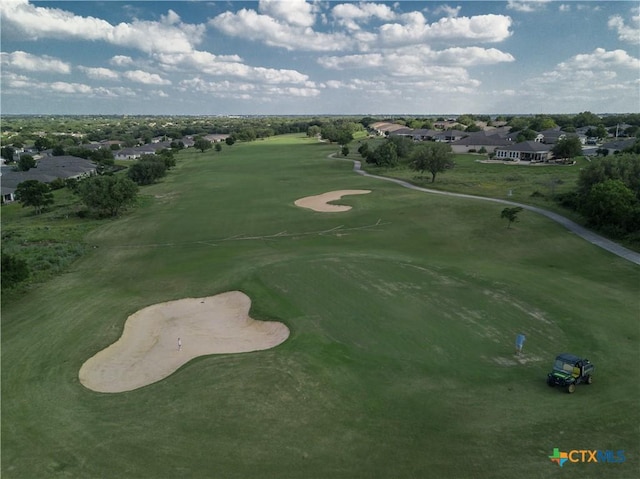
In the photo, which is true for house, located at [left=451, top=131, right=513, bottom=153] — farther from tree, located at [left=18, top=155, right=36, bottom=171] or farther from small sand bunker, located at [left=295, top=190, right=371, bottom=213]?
tree, located at [left=18, top=155, right=36, bottom=171]

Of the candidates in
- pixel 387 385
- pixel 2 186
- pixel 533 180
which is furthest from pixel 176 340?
pixel 2 186

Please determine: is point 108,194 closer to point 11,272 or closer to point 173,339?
point 11,272

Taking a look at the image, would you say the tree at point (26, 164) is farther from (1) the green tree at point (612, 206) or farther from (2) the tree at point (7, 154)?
(1) the green tree at point (612, 206)

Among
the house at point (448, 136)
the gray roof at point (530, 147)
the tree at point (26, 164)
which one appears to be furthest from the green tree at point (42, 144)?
the gray roof at point (530, 147)

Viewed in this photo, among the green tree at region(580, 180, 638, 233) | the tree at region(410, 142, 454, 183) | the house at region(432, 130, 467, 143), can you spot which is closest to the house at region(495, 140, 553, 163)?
the tree at region(410, 142, 454, 183)

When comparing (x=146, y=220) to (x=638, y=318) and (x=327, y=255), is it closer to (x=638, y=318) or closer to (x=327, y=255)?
(x=327, y=255)
